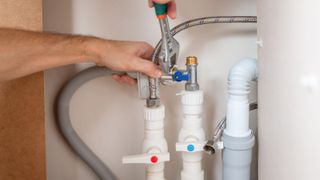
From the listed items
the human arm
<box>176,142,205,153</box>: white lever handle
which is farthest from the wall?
the human arm

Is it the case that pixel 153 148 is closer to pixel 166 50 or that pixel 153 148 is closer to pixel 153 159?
pixel 153 159

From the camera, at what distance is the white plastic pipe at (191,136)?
0.99 m

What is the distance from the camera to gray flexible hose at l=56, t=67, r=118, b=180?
1.04m

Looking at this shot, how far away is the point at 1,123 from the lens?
2.97ft

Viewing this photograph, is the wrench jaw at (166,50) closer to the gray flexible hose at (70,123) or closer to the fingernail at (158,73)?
the fingernail at (158,73)

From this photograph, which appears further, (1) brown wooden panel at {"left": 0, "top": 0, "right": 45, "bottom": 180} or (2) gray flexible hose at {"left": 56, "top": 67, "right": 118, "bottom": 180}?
(2) gray flexible hose at {"left": 56, "top": 67, "right": 118, "bottom": 180}

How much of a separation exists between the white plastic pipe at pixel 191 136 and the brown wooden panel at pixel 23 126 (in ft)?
1.12

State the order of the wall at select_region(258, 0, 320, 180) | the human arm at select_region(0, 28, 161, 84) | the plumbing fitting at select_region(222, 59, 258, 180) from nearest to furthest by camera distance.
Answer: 1. the wall at select_region(258, 0, 320, 180)
2. the human arm at select_region(0, 28, 161, 84)
3. the plumbing fitting at select_region(222, 59, 258, 180)

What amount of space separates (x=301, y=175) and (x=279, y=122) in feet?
0.44

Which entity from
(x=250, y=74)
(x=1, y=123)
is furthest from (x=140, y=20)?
(x=1, y=123)

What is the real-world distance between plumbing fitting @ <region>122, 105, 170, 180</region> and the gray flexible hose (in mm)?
153

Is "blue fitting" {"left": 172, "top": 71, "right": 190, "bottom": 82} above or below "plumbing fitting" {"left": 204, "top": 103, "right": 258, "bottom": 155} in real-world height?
above

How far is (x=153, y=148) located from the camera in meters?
0.99

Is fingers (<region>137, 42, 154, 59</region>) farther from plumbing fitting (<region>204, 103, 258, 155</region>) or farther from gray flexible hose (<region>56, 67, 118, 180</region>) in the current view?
plumbing fitting (<region>204, 103, 258, 155</region>)
